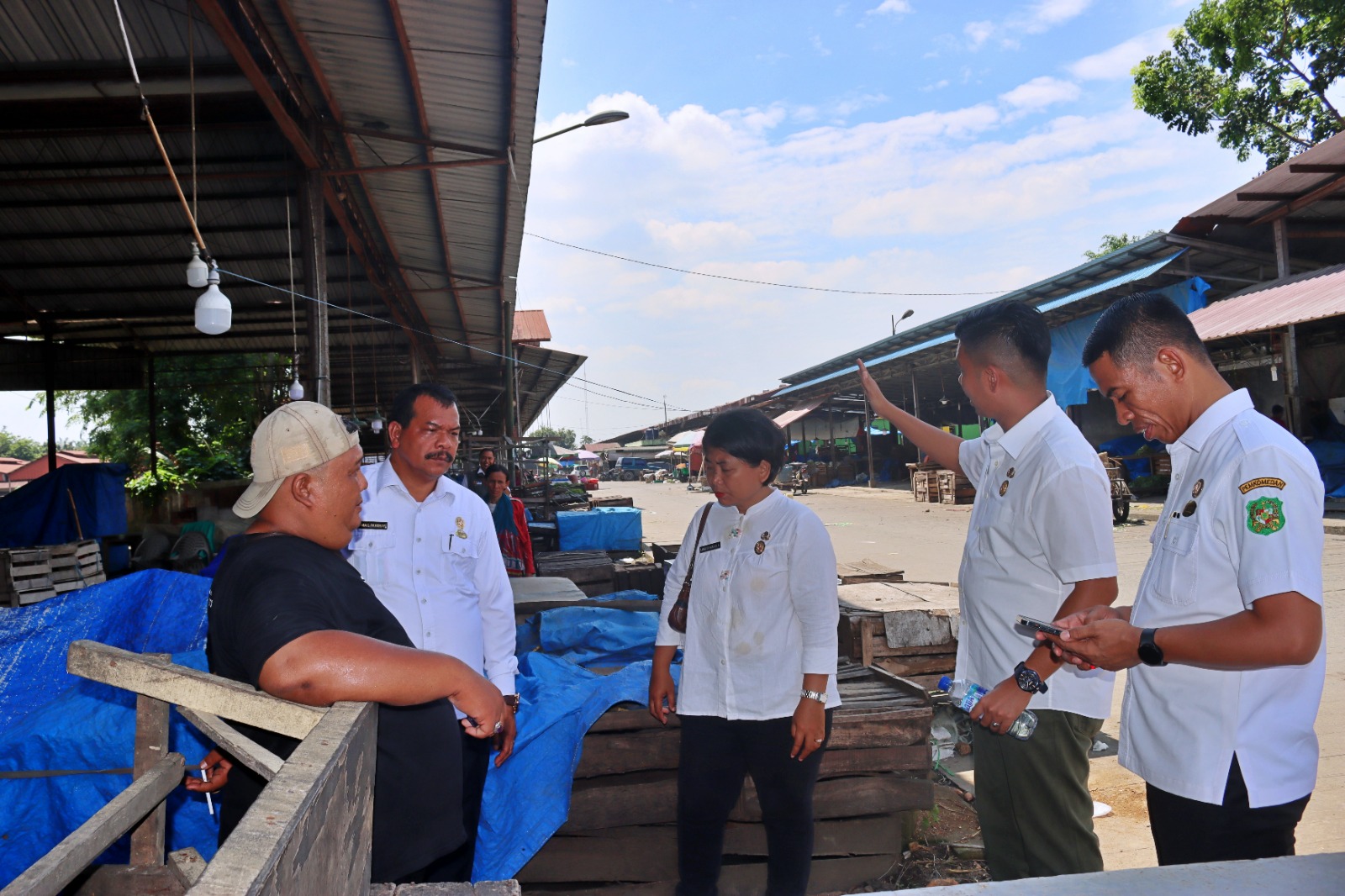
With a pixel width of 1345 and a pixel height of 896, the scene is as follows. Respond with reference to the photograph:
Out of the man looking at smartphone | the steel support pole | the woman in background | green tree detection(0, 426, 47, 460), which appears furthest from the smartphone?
green tree detection(0, 426, 47, 460)

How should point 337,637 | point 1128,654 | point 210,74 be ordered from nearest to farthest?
point 337,637 → point 1128,654 → point 210,74

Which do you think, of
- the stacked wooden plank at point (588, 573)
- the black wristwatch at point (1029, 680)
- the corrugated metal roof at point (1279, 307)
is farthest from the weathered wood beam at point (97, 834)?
the corrugated metal roof at point (1279, 307)

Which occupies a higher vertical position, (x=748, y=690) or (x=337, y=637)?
(x=337, y=637)

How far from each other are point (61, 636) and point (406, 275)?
10058mm

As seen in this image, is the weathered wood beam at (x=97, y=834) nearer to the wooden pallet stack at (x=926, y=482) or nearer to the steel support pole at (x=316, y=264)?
the steel support pole at (x=316, y=264)

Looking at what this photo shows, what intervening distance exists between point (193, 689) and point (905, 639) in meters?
3.82

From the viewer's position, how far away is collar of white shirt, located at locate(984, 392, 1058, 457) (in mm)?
2340

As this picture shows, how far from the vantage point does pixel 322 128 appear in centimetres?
770

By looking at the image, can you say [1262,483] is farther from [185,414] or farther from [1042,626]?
[185,414]

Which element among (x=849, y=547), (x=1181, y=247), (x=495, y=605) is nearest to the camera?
(x=495, y=605)

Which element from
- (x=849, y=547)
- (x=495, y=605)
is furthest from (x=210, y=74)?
(x=849, y=547)

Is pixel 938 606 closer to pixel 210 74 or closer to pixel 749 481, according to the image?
pixel 749 481

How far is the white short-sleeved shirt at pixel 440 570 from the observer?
2.91 m

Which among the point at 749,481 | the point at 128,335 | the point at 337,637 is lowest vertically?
the point at 337,637
